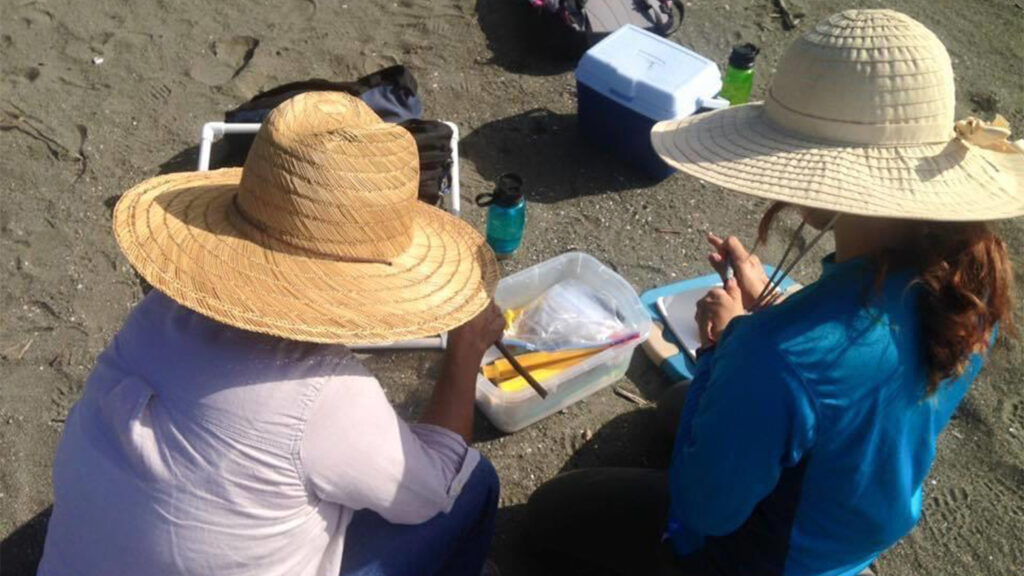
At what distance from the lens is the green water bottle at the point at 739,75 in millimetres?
3805

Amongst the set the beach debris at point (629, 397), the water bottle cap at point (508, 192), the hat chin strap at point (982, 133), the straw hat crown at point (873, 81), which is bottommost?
the beach debris at point (629, 397)

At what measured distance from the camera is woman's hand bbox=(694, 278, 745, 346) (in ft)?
7.03

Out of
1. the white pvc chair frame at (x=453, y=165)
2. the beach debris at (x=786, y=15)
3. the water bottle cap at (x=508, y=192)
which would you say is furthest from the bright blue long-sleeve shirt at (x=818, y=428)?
the beach debris at (x=786, y=15)

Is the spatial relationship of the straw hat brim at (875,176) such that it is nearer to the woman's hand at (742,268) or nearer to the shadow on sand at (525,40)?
the woman's hand at (742,268)

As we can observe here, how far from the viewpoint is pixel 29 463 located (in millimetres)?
2590

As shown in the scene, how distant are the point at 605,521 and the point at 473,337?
601mm

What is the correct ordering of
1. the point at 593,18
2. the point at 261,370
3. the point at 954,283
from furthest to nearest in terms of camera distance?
the point at 593,18, the point at 261,370, the point at 954,283

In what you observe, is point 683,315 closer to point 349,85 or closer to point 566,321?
point 566,321

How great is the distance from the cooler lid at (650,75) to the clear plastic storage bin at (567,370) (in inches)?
32.8

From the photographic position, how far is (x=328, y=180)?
4.94 feet

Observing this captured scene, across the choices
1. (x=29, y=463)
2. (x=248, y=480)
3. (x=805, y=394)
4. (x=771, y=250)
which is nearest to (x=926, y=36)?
(x=805, y=394)

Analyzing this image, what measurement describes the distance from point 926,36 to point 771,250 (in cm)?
209

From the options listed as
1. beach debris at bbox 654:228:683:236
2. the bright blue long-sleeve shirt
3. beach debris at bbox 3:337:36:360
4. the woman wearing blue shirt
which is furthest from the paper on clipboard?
beach debris at bbox 3:337:36:360

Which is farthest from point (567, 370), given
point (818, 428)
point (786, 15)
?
point (786, 15)
